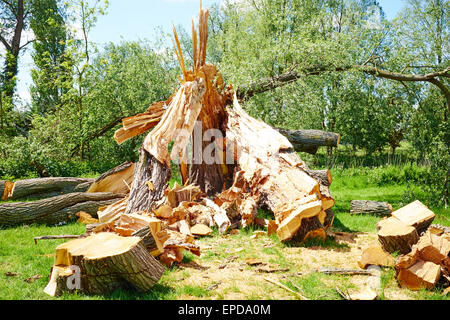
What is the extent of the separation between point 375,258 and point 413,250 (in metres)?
0.51

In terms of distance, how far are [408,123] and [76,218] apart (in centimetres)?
1316

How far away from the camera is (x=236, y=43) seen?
16797mm

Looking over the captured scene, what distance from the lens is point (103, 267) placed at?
295 cm

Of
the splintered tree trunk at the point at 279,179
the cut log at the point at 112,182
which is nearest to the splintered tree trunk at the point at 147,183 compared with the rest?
the splintered tree trunk at the point at 279,179

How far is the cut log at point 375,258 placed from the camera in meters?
3.79

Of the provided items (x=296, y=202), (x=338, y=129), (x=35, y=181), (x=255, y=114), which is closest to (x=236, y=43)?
(x=338, y=129)

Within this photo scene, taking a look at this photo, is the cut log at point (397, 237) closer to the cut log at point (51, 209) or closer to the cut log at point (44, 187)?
the cut log at point (51, 209)

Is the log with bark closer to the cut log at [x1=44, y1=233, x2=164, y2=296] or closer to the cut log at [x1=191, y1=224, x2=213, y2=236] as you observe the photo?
the cut log at [x1=44, y1=233, x2=164, y2=296]

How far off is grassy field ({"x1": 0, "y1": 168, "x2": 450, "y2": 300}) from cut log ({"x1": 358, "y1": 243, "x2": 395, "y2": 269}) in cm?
10

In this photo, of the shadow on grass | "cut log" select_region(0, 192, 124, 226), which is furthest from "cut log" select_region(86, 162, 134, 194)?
the shadow on grass

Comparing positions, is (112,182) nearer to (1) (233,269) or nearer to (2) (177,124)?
(2) (177,124)

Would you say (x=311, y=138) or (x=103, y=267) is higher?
(x=311, y=138)

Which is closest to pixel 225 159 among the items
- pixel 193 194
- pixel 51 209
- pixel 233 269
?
pixel 193 194
